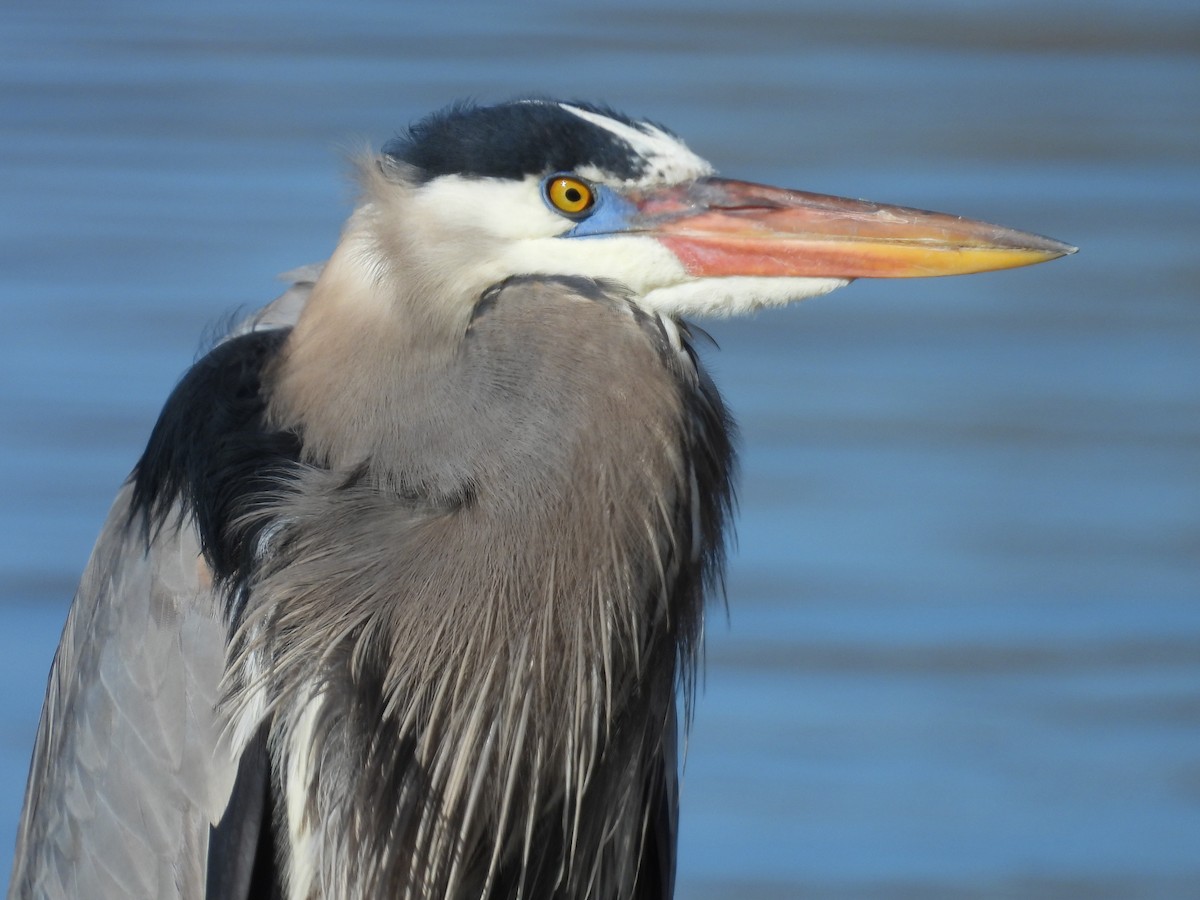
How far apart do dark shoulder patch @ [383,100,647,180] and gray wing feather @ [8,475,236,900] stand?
0.58 m

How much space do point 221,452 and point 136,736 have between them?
1.48ft

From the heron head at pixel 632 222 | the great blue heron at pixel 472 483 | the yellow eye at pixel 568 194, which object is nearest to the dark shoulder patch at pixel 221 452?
the great blue heron at pixel 472 483

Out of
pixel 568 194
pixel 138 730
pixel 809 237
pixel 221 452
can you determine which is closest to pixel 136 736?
pixel 138 730

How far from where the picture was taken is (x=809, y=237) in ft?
7.45

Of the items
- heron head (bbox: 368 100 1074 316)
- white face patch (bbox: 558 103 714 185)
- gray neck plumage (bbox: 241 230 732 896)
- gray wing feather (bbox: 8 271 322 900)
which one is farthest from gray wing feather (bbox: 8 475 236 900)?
white face patch (bbox: 558 103 714 185)

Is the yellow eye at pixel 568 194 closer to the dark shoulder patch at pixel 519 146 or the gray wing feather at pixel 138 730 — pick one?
the dark shoulder patch at pixel 519 146

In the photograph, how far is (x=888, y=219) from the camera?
228 cm

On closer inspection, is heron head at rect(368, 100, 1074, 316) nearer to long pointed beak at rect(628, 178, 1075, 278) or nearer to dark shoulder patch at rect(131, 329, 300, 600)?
long pointed beak at rect(628, 178, 1075, 278)

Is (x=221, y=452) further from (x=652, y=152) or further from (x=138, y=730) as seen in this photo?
(x=652, y=152)

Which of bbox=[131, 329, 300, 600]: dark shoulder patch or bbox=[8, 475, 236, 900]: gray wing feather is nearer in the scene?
bbox=[131, 329, 300, 600]: dark shoulder patch

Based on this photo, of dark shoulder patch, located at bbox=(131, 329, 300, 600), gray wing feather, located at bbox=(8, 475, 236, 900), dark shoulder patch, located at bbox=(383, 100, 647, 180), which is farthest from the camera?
gray wing feather, located at bbox=(8, 475, 236, 900)

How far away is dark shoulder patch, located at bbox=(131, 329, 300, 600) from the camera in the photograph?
2.33 m

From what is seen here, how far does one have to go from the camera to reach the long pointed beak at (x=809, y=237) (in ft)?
7.39

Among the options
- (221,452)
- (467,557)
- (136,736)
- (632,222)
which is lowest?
(136,736)
